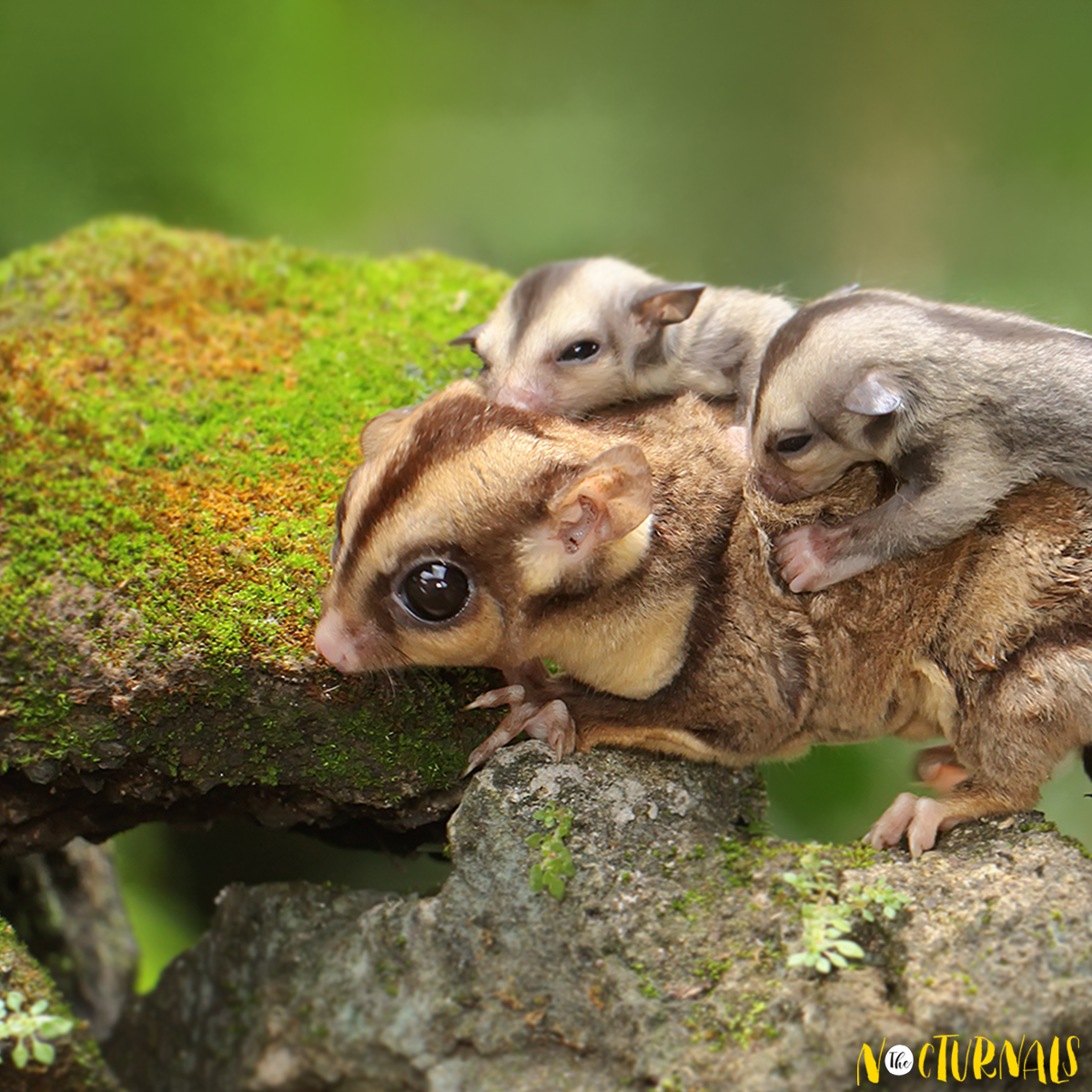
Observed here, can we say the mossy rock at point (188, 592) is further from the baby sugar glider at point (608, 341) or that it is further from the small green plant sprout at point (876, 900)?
the small green plant sprout at point (876, 900)

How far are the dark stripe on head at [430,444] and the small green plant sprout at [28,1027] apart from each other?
4.48 ft

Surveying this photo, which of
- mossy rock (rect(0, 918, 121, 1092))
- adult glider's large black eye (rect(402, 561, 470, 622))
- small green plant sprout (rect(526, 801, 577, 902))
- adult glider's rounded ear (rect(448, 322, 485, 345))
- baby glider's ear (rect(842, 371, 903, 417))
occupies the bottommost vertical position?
mossy rock (rect(0, 918, 121, 1092))

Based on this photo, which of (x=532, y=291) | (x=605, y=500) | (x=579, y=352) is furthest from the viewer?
(x=532, y=291)

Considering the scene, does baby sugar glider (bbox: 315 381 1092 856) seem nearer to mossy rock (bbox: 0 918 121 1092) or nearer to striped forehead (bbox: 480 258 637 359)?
striped forehead (bbox: 480 258 637 359)

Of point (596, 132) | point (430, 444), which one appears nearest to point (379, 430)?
point (430, 444)

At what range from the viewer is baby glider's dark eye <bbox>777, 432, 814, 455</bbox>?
2.94 m

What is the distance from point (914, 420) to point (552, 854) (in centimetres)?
151

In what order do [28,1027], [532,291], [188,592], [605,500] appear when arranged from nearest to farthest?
[605,500], [28,1027], [188,592], [532,291]

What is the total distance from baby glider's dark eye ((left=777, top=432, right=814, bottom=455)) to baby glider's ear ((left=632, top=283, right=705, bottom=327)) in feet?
2.26

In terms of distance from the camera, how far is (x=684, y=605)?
2.76 m

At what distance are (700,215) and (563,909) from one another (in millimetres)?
Result: 4245

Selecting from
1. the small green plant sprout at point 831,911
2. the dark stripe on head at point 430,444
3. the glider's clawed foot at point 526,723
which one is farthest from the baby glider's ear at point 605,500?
the small green plant sprout at point 831,911

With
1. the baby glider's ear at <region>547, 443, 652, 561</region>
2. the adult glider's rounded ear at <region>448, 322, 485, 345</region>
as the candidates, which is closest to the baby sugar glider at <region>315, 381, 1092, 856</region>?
the baby glider's ear at <region>547, 443, 652, 561</region>

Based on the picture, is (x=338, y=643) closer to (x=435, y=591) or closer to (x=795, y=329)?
(x=435, y=591)
